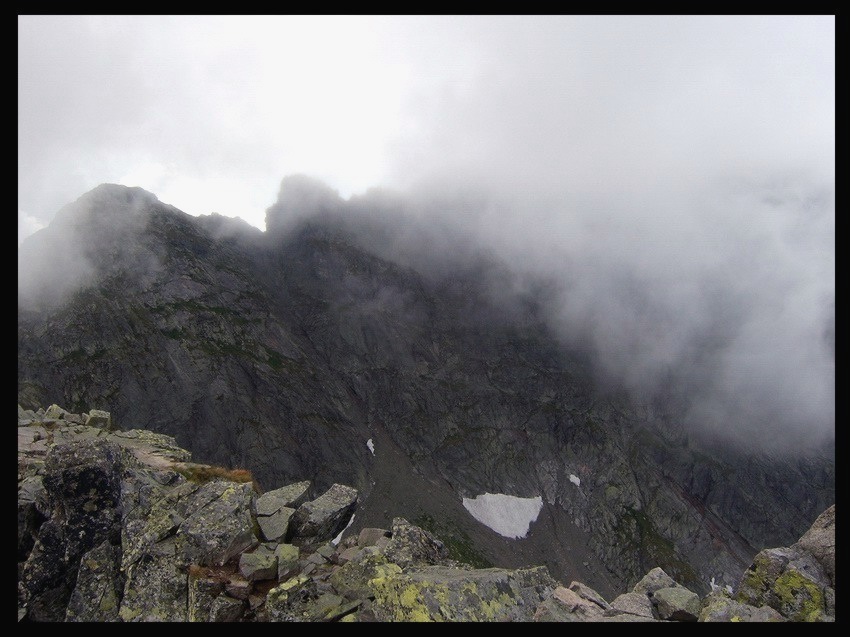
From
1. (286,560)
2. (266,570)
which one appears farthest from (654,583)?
(266,570)

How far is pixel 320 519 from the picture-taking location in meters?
16.2

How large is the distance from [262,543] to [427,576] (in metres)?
6.58

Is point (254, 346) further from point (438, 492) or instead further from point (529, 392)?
point (529, 392)

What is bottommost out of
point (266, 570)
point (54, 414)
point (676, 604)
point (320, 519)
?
point (676, 604)

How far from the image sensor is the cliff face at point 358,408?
128m

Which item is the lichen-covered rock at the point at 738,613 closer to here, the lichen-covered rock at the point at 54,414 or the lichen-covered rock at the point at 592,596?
the lichen-covered rock at the point at 592,596

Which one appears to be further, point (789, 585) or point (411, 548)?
point (411, 548)

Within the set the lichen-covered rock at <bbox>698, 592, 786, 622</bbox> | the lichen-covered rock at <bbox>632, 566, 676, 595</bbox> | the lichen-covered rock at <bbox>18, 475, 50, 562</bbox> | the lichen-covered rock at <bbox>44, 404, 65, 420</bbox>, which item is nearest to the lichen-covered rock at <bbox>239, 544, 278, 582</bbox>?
the lichen-covered rock at <bbox>18, 475, 50, 562</bbox>

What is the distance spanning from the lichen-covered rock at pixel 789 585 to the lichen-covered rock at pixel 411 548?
9597 millimetres

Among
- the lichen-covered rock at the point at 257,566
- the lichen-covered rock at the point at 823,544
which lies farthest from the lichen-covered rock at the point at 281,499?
the lichen-covered rock at the point at 823,544

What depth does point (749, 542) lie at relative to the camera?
578ft

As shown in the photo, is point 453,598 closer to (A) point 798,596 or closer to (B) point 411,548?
(B) point 411,548

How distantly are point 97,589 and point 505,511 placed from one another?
156 metres

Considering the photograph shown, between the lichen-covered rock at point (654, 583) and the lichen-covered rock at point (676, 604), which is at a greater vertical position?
the lichen-covered rock at point (676, 604)
